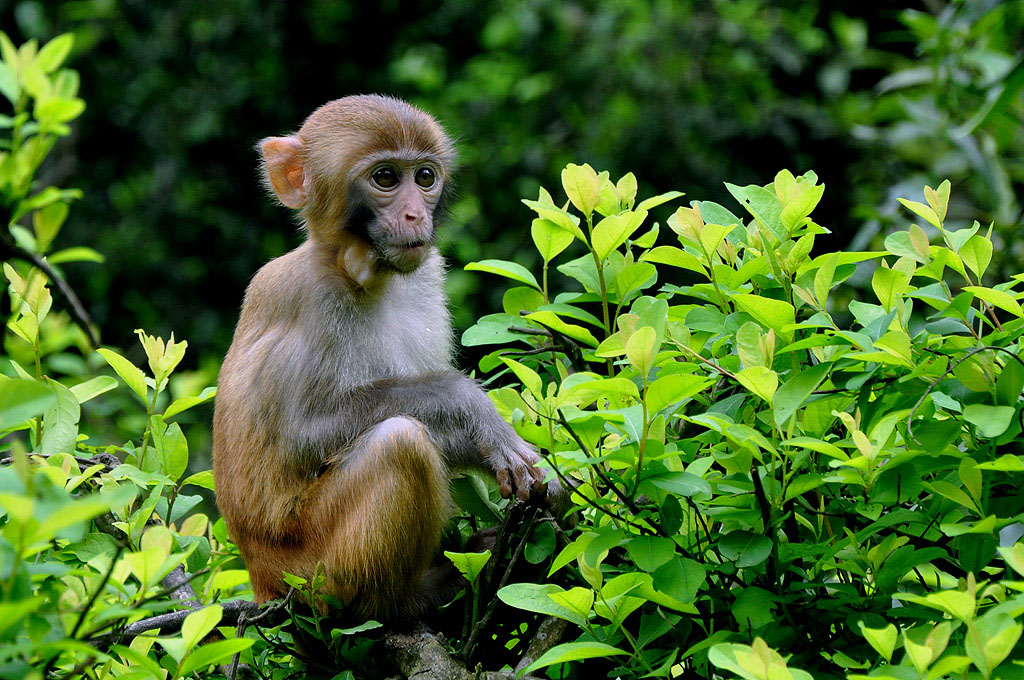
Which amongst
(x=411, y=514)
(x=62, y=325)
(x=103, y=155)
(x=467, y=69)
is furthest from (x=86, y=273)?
(x=411, y=514)

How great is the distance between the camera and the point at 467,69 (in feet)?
37.3

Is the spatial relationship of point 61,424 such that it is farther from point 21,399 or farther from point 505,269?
point 505,269

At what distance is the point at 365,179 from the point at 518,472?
1694mm

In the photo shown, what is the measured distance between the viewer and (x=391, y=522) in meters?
3.72

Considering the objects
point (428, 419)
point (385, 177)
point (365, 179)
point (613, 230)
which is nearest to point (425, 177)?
point (385, 177)

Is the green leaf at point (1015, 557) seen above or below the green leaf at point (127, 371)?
below

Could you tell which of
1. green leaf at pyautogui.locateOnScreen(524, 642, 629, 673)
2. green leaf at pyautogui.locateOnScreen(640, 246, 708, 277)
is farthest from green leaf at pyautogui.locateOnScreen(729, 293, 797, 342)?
green leaf at pyautogui.locateOnScreen(524, 642, 629, 673)

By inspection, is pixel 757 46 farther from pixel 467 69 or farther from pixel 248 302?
pixel 248 302

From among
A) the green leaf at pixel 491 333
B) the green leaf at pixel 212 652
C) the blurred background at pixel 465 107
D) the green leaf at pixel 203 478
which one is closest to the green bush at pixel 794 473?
the green leaf at pixel 491 333

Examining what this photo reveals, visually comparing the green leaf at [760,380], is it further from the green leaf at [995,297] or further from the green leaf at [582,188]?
the green leaf at [582,188]

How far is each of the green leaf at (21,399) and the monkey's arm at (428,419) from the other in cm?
210

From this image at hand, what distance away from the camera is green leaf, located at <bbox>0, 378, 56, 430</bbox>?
185 cm

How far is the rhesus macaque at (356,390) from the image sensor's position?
12.3ft

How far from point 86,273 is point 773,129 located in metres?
7.32
